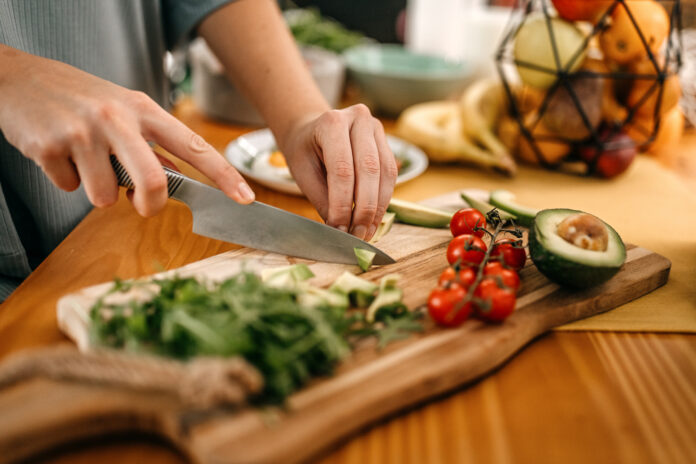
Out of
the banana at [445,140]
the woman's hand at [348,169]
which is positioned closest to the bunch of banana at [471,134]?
the banana at [445,140]

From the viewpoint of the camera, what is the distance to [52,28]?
125 cm

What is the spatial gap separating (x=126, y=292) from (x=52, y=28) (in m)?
0.76

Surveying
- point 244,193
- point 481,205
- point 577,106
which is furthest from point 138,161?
point 577,106

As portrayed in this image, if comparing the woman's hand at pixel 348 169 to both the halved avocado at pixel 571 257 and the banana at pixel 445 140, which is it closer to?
the halved avocado at pixel 571 257

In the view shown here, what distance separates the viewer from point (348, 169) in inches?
44.8

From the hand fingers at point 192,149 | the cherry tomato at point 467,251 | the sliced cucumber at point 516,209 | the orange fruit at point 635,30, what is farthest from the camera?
the orange fruit at point 635,30

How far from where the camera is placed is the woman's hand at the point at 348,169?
1.14 metres

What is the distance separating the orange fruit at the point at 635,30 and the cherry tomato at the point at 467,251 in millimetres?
895

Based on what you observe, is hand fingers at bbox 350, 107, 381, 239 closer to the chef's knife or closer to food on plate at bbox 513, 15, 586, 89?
the chef's knife

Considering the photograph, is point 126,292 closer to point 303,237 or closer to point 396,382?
point 303,237

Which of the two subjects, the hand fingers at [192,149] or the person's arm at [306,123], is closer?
the hand fingers at [192,149]

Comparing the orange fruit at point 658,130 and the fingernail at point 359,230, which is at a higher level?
the fingernail at point 359,230

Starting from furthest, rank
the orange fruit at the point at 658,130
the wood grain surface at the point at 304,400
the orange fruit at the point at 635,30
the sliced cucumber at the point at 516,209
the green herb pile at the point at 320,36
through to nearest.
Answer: the green herb pile at the point at 320,36, the orange fruit at the point at 658,130, the orange fruit at the point at 635,30, the sliced cucumber at the point at 516,209, the wood grain surface at the point at 304,400

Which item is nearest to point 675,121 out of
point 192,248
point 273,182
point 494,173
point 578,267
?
point 494,173
